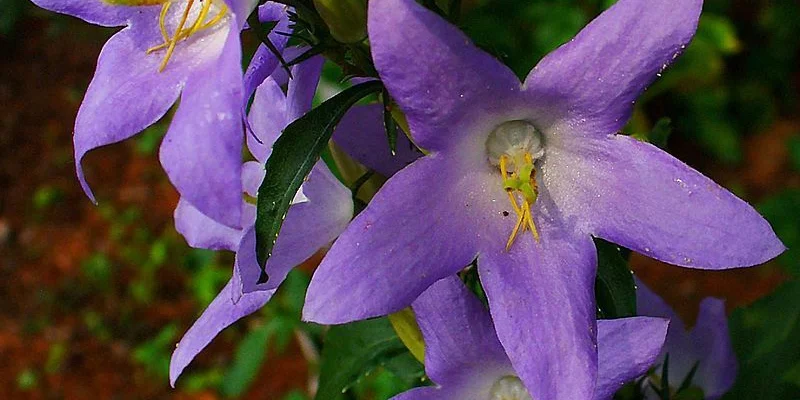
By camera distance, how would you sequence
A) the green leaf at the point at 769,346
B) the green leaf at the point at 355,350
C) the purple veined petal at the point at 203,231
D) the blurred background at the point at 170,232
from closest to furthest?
1. the purple veined petal at the point at 203,231
2. the green leaf at the point at 355,350
3. the green leaf at the point at 769,346
4. the blurred background at the point at 170,232

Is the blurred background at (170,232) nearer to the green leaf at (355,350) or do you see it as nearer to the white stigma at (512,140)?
the green leaf at (355,350)

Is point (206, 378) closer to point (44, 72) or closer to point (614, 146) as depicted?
point (44, 72)

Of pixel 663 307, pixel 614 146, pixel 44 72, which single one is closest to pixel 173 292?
pixel 44 72

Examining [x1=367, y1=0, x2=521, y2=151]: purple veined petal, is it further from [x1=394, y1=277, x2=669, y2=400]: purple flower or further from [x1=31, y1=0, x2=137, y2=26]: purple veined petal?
[x1=31, y1=0, x2=137, y2=26]: purple veined petal

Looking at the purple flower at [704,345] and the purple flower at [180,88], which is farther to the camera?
the purple flower at [704,345]

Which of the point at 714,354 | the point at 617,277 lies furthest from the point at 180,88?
the point at 714,354

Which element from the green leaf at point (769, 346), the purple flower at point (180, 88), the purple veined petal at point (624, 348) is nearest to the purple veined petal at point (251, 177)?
the purple flower at point (180, 88)
